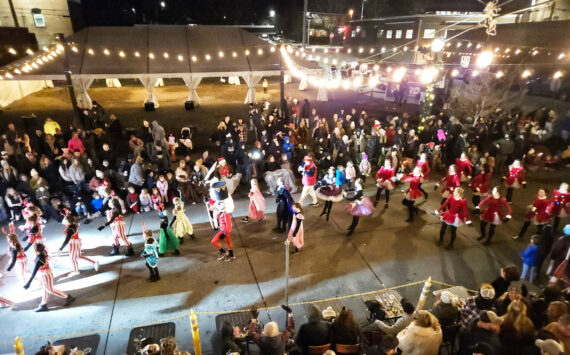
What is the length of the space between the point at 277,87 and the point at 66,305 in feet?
83.4

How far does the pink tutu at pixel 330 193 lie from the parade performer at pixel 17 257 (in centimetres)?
678

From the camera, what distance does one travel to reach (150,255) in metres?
6.87

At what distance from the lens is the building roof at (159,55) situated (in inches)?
648

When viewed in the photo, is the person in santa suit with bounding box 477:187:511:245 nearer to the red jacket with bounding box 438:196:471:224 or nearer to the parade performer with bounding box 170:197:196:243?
the red jacket with bounding box 438:196:471:224

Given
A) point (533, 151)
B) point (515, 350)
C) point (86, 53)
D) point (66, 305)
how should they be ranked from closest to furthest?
1. point (515, 350)
2. point (66, 305)
3. point (533, 151)
4. point (86, 53)

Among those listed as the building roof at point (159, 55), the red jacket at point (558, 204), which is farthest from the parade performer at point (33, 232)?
the building roof at point (159, 55)

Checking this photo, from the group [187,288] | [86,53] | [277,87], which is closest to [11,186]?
[187,288]

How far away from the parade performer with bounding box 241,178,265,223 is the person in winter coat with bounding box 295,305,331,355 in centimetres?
452

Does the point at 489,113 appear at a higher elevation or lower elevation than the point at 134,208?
higher

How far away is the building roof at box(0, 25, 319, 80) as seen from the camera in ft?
54.0

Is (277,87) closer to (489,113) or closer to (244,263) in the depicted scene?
(489,113)

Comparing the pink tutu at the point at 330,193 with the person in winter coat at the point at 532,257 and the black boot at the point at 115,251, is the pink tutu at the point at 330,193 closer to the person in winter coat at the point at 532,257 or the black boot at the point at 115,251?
the person in winter coat at the point at 532,257

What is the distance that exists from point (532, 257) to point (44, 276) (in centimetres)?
954

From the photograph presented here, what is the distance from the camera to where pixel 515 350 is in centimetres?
446
